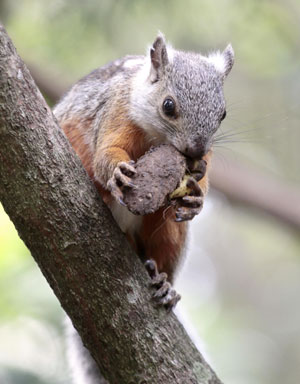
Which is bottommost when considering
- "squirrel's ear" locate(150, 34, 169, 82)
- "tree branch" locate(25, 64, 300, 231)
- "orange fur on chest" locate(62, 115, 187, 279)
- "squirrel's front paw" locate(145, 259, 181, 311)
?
"squirrel's front paw" locate(145, 259, 181, 311)

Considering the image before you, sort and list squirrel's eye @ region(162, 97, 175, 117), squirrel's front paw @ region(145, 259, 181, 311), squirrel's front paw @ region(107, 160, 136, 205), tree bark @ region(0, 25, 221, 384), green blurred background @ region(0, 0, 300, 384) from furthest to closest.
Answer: green blurred background @ region(0, 0, 300, 384) < squirrel's eye @ region(162, 97, 175, 117) < squirrel's front paw @ region(145, 259, 181, 311) < squirrel's front paw @ region(107, 160, 136, 205) < tree bark @ region(0, 25, 221, 384)

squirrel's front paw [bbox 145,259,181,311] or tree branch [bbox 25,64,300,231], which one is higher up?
tree branch [bbox 25,64,300,231]

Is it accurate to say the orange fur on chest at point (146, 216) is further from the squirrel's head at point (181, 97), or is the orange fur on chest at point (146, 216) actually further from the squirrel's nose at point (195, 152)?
the squirrel's nose at point (195, 152)

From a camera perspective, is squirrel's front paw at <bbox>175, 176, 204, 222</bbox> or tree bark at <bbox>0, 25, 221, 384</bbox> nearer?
tree bark at <bbox>0, 25, 221, 384</bbox>

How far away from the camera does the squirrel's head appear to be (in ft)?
12.5

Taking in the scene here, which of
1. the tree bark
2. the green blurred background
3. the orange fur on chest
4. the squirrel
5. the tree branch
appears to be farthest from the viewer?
the tree branch

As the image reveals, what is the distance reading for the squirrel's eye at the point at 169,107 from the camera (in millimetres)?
3968

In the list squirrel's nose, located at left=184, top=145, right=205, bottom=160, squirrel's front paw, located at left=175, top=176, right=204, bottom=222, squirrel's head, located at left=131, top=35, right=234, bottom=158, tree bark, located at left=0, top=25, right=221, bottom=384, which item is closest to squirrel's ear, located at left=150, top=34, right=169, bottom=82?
squirrel's head, located at left=131, top=35, right=234, bottom=158

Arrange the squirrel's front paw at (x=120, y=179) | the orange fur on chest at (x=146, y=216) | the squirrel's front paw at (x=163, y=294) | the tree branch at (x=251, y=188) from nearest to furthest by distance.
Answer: the squirrel's front paw at (x=120, y=179) → the squirrel's front paw at (x=163, y=294) → the orange fur on chest at (x=146, y=216) → the tree branch at (x=251, y=188)

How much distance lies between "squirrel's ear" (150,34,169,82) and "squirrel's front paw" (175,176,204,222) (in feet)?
3.04

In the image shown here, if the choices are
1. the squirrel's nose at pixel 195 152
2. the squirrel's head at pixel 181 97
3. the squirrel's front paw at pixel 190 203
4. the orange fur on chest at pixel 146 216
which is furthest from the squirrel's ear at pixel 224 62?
the squirrel's front paw at pixel 190 203

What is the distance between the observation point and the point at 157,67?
4340 millimetres

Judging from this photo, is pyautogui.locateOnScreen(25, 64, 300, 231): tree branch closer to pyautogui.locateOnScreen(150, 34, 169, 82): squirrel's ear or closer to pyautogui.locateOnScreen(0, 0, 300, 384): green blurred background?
pyautogui.locateOnScreen(0, 0, 300, 384): green blurred background

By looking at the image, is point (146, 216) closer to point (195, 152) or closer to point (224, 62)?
point (195, 152)
